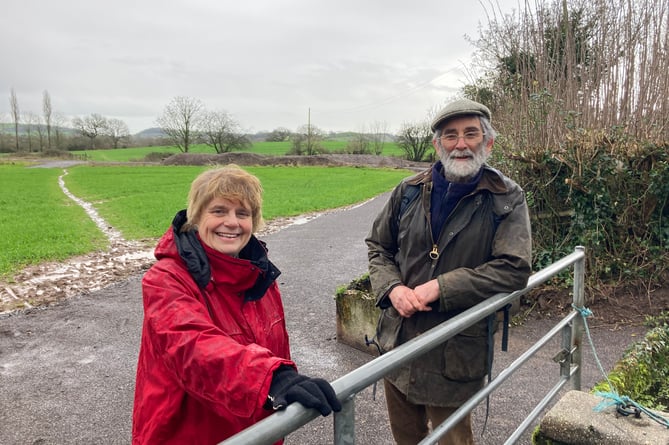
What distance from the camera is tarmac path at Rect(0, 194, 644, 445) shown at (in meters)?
3.67

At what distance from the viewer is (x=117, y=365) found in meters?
4.75

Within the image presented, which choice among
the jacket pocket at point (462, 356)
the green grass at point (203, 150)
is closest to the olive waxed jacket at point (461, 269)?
the jacket pocket at point (462, 356)

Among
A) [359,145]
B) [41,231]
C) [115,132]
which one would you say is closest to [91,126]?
[115,132]

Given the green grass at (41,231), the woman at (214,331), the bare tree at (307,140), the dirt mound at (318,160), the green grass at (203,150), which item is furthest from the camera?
the green grass at (203,150)

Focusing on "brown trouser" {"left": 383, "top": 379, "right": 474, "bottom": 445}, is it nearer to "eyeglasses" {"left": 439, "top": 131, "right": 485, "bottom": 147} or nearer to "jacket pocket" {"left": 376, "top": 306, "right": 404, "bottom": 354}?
"jacket pocket" {"left": 376, "top": 306, "right": 404, "bottom": 354}

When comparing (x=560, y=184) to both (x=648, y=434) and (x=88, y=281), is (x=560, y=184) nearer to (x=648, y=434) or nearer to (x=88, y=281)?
(x=648, y=434)

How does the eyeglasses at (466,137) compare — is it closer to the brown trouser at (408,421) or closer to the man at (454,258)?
the man at (454,258)

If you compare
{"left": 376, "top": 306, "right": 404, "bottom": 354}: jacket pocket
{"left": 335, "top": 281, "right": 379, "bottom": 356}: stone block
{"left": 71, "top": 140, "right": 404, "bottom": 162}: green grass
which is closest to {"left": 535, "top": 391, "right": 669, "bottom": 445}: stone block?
{"left": 376, "top": 306, "right": 404, "bottom": 354}: jacket pocket

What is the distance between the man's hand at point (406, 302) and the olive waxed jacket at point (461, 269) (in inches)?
2.7

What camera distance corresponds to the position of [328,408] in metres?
1.16

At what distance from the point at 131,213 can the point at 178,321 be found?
1587cm

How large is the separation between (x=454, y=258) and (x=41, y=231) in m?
13.0

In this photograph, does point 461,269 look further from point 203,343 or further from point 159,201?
point 159,201

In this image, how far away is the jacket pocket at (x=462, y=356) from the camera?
235 cm
